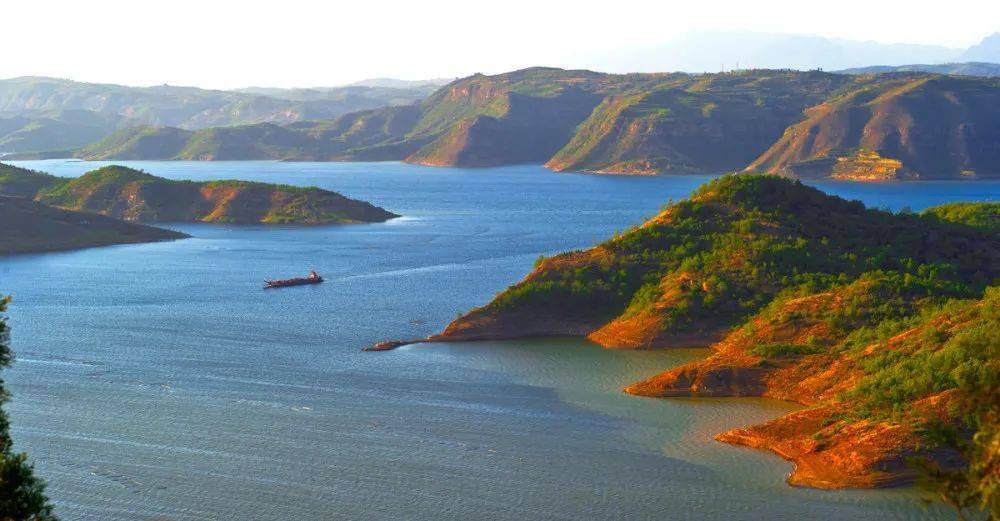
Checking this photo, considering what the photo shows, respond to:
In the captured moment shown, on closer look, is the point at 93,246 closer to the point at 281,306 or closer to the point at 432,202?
the point at 281,306

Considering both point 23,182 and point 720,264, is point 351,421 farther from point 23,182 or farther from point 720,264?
point 23,182

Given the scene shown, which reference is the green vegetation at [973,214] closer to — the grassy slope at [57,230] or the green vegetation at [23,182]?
the grassy slope at [57,230]

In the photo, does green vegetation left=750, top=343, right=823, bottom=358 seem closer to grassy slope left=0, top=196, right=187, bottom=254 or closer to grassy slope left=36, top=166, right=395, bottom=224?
grassy slope left=0, top=196, right=187, bottom=254

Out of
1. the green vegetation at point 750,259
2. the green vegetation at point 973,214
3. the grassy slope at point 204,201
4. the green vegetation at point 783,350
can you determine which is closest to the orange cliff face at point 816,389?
the green vegetation at point 783,350

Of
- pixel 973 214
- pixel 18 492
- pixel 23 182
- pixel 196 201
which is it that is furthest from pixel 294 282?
pixel 23 182

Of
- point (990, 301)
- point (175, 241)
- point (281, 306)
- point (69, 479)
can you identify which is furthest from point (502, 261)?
point (69, 479)

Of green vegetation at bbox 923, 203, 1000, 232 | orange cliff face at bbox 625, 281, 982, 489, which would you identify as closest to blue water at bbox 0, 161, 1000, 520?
orange cliff face at bbox 625, 281, 982, 489
